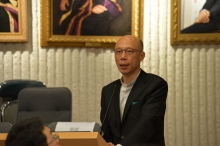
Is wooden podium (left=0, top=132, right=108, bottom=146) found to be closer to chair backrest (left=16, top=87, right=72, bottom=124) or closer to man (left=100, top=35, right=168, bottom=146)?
man (left=100, top=35, right=168, bottom=146)

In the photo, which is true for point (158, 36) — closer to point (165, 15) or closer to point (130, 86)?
point (165, 15)

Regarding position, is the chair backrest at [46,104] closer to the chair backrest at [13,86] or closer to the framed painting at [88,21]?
the chair backrest at [13,86]

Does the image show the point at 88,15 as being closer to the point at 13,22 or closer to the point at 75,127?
the point at 13,22

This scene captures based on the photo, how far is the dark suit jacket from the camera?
260cm

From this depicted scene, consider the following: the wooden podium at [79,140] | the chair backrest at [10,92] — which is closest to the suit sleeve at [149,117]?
the wooden podium at [79,140]

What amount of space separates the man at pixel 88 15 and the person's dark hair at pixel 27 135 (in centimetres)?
312

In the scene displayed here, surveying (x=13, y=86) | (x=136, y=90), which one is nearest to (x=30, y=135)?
(x=136, y=90)

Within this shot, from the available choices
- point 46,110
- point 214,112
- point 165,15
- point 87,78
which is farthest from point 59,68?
point 214,112

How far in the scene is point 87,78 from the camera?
469cm

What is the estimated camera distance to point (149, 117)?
8.58ft

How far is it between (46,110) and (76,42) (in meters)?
1.23

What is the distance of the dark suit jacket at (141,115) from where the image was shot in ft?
8.52

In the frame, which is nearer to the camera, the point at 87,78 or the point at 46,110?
the point at 46,110

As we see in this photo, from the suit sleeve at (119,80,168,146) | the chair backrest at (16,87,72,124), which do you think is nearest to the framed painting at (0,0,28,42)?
the chair backrest at (16,87,72,124)
